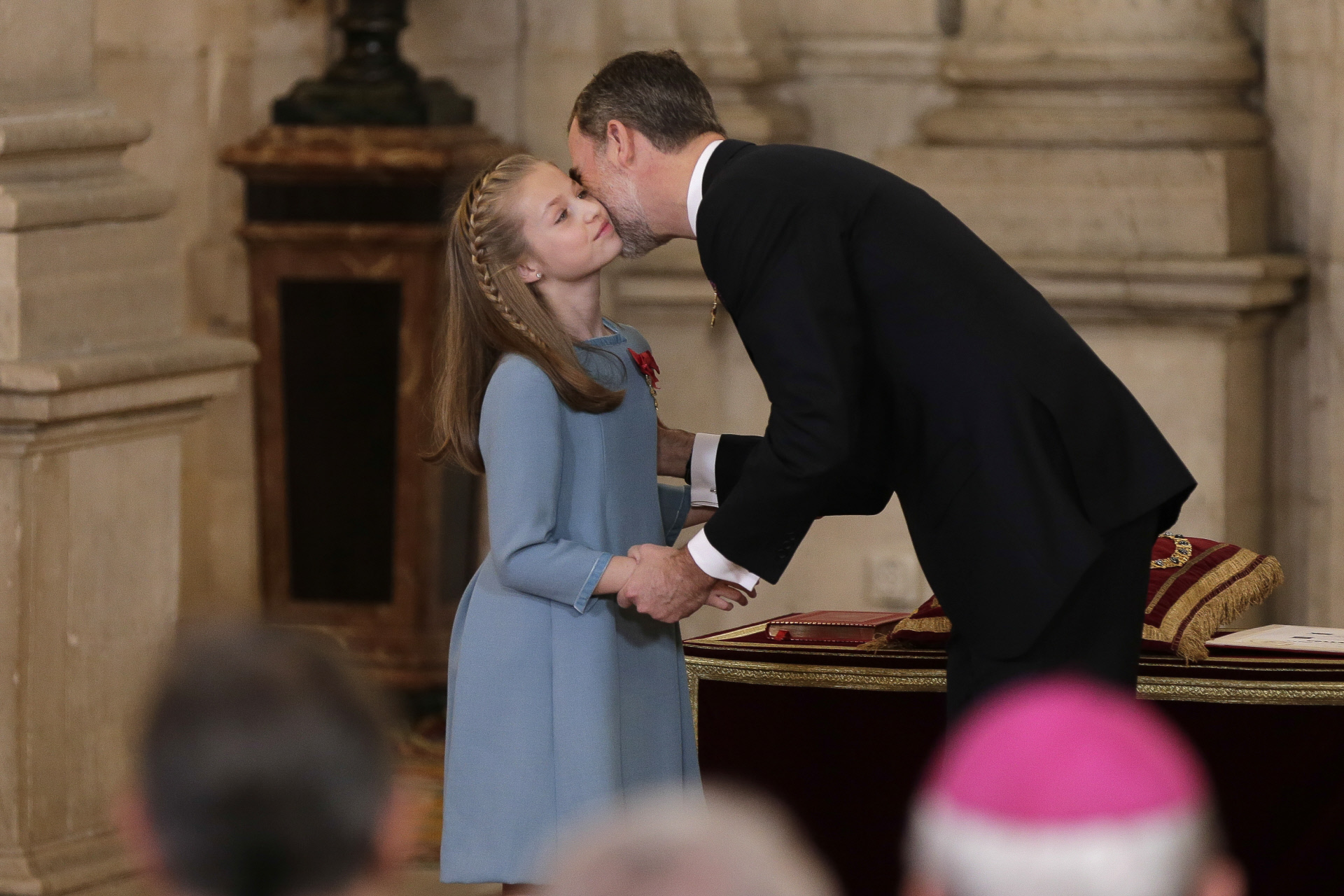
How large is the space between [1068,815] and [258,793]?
443mm

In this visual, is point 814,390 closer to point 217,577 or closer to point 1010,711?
point 1010,711

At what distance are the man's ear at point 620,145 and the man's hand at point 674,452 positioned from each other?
47cm

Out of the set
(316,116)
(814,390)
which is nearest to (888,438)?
(814,390)

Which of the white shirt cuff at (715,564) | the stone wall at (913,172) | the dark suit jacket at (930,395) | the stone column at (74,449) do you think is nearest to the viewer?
the dark suit jacket at (930,395)

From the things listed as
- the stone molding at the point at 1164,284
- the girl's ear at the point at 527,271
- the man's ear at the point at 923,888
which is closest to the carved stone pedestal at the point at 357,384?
the stone molding at the point at 1164,284

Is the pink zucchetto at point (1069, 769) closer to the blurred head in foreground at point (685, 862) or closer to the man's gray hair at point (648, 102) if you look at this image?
the blurred head in foreground at point (685, 862)

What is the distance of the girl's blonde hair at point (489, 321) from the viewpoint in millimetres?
3025

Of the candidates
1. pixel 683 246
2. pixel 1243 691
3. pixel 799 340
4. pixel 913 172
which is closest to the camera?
pixel 799 340

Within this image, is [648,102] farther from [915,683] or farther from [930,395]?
[915,683]

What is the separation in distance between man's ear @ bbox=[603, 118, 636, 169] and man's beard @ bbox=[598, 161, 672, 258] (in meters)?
0.02

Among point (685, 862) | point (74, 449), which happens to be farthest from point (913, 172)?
point (685, 862)

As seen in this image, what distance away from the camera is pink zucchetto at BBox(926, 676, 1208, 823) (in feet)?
3.59

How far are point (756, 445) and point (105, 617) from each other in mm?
1531

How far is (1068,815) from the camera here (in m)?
1.09
